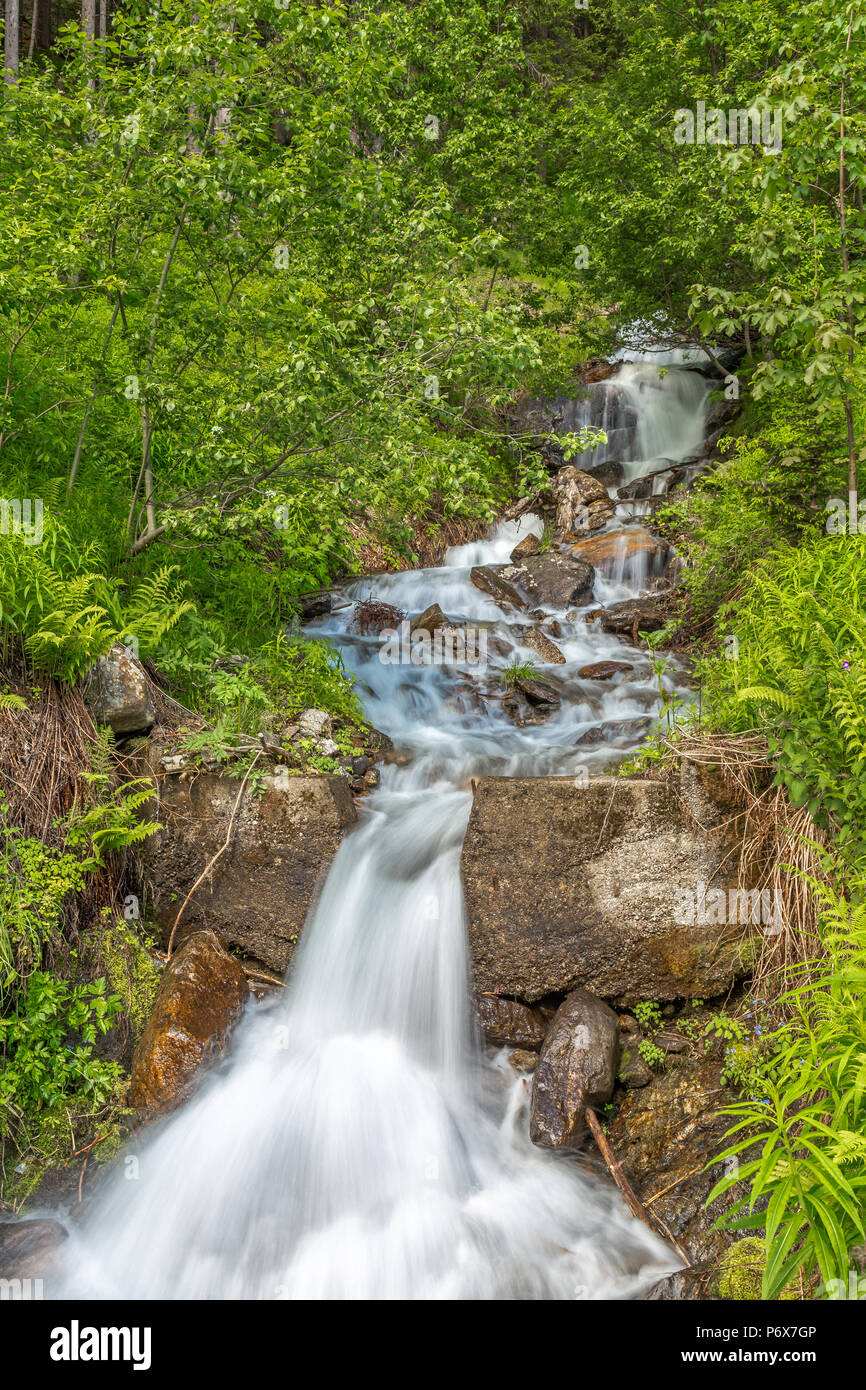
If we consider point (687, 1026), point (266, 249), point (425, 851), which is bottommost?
point (687, 1026)

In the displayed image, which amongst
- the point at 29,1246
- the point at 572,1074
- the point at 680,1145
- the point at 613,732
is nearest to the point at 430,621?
the point at 613,732

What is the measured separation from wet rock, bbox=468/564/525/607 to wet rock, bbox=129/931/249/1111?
6.47 metres

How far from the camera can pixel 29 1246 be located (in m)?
3.84

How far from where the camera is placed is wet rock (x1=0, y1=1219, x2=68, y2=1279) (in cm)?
373

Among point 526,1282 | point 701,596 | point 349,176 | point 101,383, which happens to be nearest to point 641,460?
point 701,596

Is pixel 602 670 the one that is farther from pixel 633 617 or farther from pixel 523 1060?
pixel 523 1060

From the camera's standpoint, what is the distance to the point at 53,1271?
12.4ft

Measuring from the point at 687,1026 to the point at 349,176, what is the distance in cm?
628

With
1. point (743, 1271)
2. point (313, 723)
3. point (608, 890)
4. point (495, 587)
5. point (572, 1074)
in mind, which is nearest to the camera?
point (743, 1271)

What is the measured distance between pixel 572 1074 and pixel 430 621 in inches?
230

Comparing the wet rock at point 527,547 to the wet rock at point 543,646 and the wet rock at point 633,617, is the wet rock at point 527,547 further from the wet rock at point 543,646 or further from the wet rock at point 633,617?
the wet rock at point 543,646

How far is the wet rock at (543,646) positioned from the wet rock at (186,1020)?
514 centimetres
